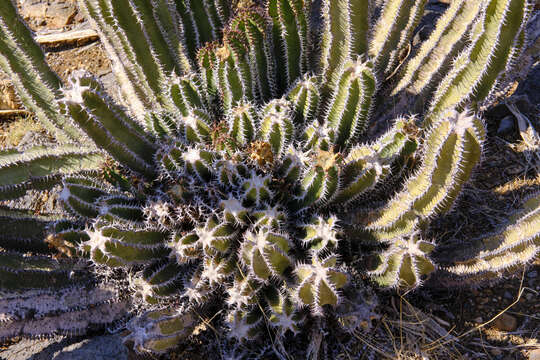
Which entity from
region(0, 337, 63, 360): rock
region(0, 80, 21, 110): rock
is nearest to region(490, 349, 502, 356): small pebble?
region(0, 337, 63, 360): rock

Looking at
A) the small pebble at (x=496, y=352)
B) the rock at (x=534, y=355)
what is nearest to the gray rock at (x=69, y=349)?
the small pebble at (x=496, y=352)

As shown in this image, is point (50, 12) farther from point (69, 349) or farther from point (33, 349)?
point (69, 349)

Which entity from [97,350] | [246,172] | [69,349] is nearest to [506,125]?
[246,172]

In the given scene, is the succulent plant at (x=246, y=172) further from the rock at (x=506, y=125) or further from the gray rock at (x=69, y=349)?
the rock at (x=506, y=125)

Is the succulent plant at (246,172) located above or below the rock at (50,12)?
below

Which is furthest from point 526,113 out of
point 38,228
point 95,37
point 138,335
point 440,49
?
point 95,37
